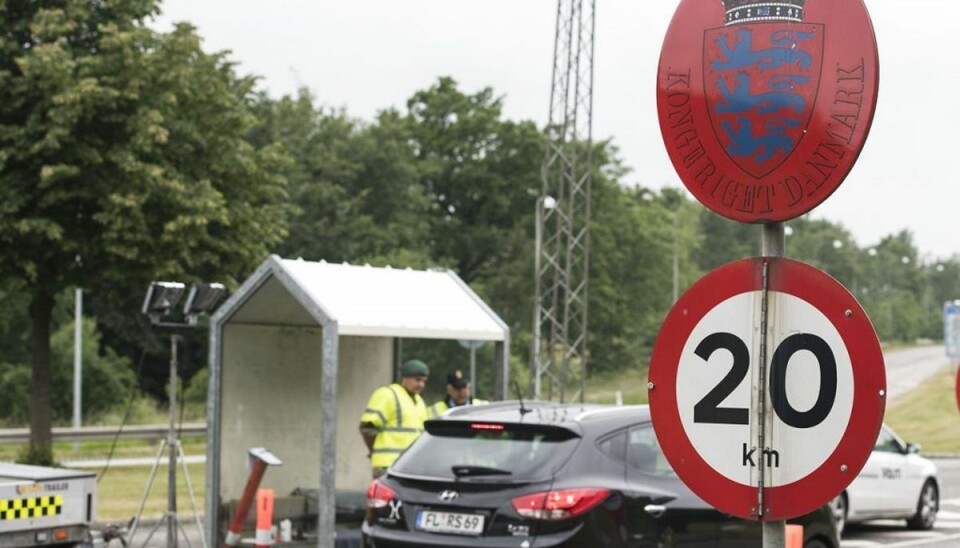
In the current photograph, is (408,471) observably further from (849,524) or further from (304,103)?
(304,103)

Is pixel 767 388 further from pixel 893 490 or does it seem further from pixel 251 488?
pixel 893 490

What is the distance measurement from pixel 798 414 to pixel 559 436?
579cm

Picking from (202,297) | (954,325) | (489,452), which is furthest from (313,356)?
(954,325)

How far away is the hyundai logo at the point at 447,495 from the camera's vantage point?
29.4ft

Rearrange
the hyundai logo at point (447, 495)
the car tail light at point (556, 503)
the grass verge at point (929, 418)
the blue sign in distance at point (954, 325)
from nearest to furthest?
the car tail light at point (556, 503)
the hyundai logo at point (447, 495)
the blue sign in distance at point (954, 325)
the grass verge at point (929, 418)

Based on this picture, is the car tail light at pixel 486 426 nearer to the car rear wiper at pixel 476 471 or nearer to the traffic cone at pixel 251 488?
the car rear wiper at pixel 476 471

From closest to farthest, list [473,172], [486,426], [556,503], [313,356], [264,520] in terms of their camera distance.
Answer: [556,503]
[486,426]
[264,520]
[313,356]
[473,172]

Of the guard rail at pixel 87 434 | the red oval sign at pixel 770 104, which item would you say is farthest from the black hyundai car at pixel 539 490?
the guard rail at pixel 87 434

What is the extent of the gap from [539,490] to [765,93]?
220 inches

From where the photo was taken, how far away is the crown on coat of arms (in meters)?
3.45

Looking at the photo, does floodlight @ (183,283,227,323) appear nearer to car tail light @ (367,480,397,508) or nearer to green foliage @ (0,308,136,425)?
car tail light @ (367,480,397,508)

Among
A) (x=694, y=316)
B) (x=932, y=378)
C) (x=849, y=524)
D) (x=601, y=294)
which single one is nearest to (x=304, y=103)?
(x=601, y=294)

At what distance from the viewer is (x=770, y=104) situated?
11.3 ft

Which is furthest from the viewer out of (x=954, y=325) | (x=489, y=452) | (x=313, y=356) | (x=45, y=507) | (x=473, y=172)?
(x=473, y=172)
